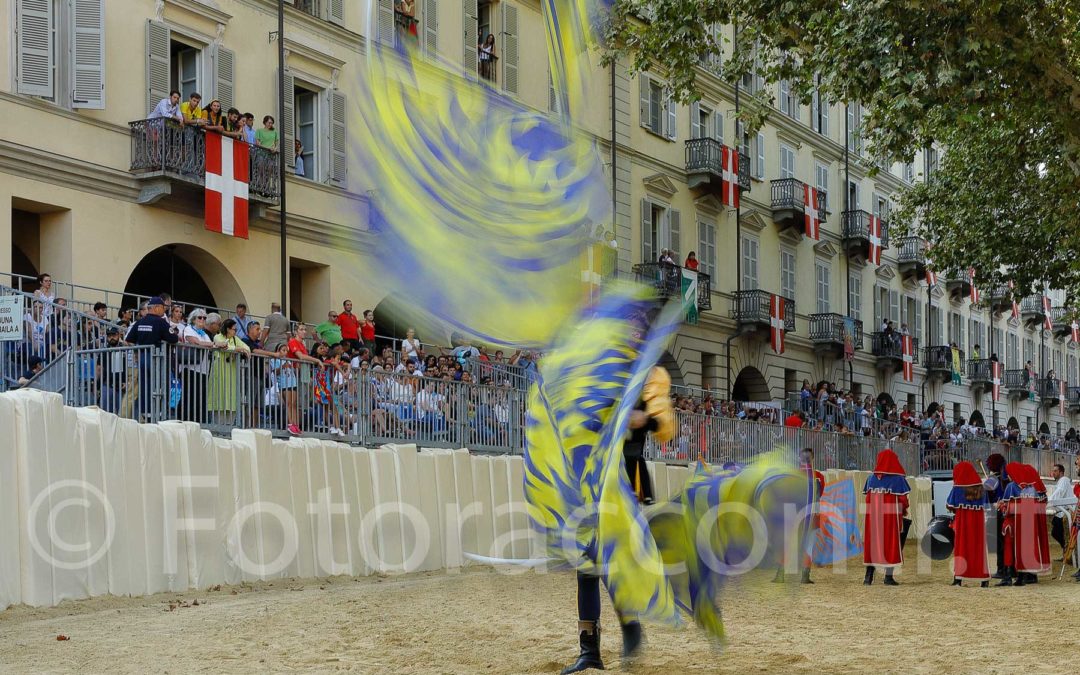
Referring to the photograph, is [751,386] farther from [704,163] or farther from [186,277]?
[186,277]

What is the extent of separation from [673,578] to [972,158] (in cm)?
2316

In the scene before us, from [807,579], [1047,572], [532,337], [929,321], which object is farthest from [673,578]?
[929,321]

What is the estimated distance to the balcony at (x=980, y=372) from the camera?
2287 inches

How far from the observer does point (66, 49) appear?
20.6 m

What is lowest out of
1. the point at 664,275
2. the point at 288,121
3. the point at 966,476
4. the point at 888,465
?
the point at 966,476

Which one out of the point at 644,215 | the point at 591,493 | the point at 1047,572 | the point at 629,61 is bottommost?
the point at 1047,572

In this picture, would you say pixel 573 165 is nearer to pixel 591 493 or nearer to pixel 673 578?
pixel 591 493

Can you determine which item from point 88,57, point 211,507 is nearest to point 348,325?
point 88,57

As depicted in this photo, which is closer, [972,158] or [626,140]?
[972,158]

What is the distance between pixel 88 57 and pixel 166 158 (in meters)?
1.89

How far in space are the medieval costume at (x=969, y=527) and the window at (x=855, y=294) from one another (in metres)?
30.8

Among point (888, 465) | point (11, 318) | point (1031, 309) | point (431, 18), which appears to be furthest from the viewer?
point (1031, 309)

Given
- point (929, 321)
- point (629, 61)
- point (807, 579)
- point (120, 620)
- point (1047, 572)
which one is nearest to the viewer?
point (120, 620)

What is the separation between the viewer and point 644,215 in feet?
119
